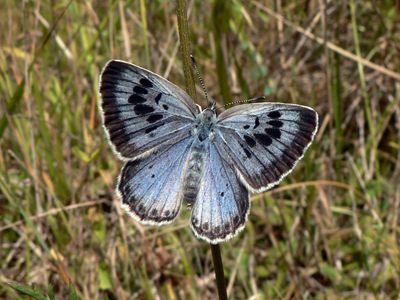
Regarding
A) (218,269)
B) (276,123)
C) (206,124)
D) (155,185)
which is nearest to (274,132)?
(276,123)

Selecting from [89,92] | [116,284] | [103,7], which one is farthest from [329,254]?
[103,7]

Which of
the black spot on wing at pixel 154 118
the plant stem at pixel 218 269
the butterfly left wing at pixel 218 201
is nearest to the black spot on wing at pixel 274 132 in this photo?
the butterfly left wing at pixel 218 201

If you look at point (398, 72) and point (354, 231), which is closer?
point (354, 231)

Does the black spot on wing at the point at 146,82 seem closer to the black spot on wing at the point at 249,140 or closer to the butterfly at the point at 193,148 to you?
the butterfly at the point at 193,148

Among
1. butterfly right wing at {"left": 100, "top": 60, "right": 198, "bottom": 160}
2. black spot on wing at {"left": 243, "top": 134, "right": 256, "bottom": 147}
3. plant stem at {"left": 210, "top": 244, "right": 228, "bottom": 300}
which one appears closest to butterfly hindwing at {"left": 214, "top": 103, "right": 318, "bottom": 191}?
black spot on wing at {"left": 243, "top": 134, "right": 256, "bottom": 147}

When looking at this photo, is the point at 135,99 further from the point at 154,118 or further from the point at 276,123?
the point at 276,123

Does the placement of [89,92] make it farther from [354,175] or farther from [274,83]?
[354,175]

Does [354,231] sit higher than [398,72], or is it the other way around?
[398,72]
